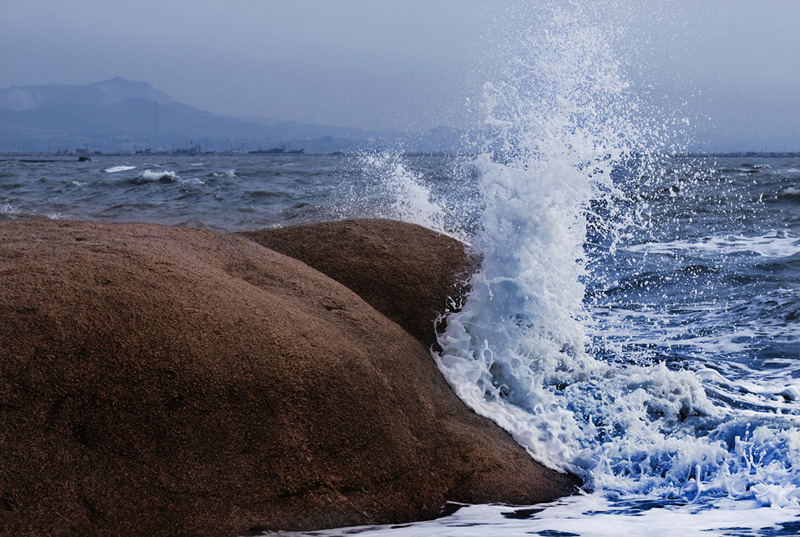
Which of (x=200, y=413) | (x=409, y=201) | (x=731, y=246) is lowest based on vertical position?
(x=200, y=413)

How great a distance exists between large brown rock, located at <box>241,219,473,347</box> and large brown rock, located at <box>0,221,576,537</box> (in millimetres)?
702

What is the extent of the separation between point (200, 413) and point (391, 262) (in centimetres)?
190

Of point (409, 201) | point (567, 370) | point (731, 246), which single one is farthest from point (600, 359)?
point (731, 246)

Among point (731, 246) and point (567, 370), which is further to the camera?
point (731, 246)

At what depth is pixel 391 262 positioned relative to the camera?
3.92 m

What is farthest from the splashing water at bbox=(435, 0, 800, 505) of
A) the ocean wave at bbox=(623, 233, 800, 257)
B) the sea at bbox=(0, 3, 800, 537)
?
the ocean wave at bbox=(623, 233, 800, 257)

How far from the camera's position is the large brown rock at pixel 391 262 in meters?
3.69

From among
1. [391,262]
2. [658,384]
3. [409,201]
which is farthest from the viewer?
[409,201]

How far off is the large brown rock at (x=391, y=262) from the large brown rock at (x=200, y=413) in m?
0.70

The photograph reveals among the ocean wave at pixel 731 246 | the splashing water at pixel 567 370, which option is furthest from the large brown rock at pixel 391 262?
the ocean wave at pixel 731 246

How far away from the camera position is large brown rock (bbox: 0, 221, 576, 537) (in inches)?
80.0

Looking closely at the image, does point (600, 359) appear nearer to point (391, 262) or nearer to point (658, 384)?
point (658, 384)

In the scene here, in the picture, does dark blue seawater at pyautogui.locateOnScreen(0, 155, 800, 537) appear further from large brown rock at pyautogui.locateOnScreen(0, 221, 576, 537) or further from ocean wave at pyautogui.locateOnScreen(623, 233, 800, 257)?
large brown rock at pyautogui.locateOnScreen(0, 221, 576, 537)

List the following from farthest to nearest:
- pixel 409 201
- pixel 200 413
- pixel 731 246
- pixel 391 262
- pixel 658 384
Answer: pixel 731 246
pixel 409 201
pixel 391 262
pixel 658 384
pixel 200 413
